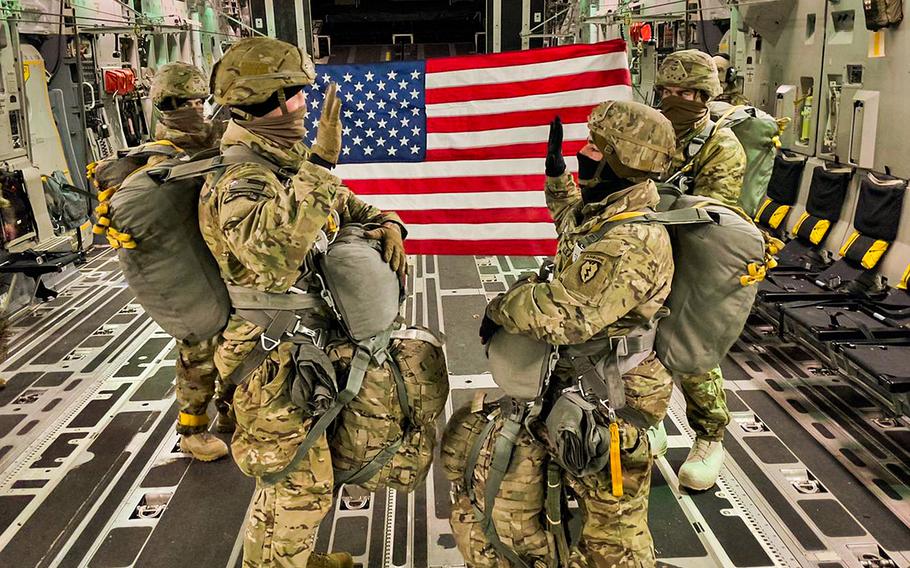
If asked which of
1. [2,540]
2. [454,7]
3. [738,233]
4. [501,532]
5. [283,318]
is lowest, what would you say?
[2,540]

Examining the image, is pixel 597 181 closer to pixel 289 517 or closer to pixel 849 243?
pixel 289 517

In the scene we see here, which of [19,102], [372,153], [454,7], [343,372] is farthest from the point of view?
[454,7]

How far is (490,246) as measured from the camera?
3.84 metres

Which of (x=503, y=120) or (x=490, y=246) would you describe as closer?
(x=503, y=120)

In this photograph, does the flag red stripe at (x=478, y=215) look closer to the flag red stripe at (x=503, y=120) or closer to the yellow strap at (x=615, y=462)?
the flag red stripe at (x=503, y=120)

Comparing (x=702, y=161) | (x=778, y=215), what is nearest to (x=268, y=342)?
(x=702, y=161)

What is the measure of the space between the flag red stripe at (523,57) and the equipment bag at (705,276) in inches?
40.6

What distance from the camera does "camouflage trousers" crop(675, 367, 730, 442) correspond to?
12.5 feet

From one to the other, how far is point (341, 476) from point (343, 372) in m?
0.43

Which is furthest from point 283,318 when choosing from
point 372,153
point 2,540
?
point 2,540

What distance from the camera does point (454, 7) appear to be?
8.84 metres

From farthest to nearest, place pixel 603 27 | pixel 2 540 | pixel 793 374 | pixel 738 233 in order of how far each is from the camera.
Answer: pixel 603 27
pixel 793 374
pixel 2 540
pixel 738 233

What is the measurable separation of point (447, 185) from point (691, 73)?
129cm

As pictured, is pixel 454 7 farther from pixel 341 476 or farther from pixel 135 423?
pixel 341 476
